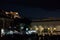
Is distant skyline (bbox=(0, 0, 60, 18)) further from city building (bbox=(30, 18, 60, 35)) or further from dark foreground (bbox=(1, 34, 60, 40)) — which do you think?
dark foreground (bbox=(1, 34, 60, 40))

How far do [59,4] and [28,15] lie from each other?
64 centimetres

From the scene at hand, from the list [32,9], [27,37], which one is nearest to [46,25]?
[32,9]

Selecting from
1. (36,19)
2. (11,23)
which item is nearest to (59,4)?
(36,19)

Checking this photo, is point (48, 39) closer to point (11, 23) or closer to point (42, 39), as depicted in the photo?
point (42, 39)

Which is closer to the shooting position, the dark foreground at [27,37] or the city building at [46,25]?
the dark foreground at [27,37]

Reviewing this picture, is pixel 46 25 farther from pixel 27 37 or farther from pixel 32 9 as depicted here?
pixel 27 37

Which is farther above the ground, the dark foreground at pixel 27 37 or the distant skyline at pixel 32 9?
the distant skyline at pixel 32 9

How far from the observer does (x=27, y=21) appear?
2.83m

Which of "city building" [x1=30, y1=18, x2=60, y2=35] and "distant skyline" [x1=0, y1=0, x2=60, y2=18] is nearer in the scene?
"distant skyline" [x1=0, y1=0, x2=60, y2=18]

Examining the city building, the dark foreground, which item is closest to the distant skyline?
the city building

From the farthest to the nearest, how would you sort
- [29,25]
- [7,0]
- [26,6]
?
[29,25], [26,6], [7,0]

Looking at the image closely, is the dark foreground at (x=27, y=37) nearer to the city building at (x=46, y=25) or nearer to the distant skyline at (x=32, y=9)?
the city building at (x=46, y=25)

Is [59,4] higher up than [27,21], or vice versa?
[59,4]

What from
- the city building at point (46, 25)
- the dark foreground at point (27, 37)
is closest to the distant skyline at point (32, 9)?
the city building at point (46, 25)
